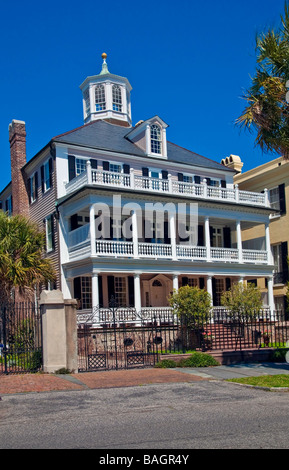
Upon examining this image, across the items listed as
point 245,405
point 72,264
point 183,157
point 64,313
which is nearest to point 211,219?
point 183,157

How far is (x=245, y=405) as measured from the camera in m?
10.8

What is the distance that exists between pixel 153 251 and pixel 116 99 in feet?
42.6

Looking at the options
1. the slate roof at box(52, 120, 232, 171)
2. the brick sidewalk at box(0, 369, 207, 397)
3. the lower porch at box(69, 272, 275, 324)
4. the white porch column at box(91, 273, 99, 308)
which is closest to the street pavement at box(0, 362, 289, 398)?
the brick sidewalk at box(0, 369, 207, 397)

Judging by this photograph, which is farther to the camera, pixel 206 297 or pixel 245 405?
pixel 206 297

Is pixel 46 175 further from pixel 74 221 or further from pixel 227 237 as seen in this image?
pixel 227 237

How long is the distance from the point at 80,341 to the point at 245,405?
13.3m

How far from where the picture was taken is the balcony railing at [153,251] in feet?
85.8

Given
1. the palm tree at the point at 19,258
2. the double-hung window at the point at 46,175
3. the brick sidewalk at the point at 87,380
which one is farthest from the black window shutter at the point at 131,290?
the brick sidewalk at the point at 87,380

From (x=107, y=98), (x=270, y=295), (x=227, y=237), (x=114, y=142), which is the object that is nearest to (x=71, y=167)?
(x=114, y=142)

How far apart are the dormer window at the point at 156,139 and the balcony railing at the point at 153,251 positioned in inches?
268

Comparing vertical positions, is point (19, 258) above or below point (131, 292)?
above

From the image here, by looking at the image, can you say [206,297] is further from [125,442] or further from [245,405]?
[125,442]

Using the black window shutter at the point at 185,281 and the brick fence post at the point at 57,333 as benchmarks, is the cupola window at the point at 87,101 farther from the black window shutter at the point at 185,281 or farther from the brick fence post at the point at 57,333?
the brick fence post at the point at 57,333

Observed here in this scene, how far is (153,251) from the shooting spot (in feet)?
90.3
